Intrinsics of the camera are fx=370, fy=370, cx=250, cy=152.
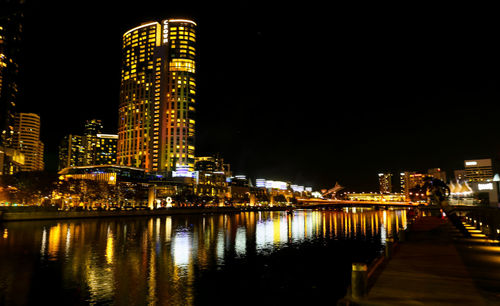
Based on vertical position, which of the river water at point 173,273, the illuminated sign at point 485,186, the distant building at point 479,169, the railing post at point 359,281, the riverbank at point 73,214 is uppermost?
the distant building at point 479,169

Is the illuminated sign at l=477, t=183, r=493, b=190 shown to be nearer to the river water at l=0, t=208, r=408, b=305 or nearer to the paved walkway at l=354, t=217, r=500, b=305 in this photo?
the river water at l=0, t=208, r=408, b=305

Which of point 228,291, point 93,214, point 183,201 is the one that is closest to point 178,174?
point 183,201

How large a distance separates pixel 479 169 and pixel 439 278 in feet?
702

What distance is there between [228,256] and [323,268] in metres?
8.36

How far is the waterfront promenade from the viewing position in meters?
11.7

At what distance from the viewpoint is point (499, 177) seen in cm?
11044

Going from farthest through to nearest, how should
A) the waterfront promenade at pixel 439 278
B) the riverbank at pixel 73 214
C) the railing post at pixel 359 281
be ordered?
the riverbank at pixel 73 214 → the waterfront promenade at pixel 439 278 → the railing post at pixel 359 281

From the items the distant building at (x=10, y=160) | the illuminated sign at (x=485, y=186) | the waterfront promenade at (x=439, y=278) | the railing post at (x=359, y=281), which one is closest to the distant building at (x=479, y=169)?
the illuminated sign at (x=485, y=186)

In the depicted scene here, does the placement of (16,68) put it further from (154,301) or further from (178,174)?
(154,301)

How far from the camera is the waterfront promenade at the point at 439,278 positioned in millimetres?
11684

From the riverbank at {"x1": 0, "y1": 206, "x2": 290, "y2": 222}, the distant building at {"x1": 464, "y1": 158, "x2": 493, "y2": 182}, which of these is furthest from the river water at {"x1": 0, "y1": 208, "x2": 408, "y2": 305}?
the distant building at {"x1": 464, "y1": 158, "x2": 493, "y2": 182}

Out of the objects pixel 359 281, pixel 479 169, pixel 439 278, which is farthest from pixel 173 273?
pixel 479 169

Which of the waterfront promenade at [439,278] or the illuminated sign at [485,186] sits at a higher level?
the illuminated sign at [485,186]

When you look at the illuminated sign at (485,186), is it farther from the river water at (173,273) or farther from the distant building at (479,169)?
the river water at (173,273)
